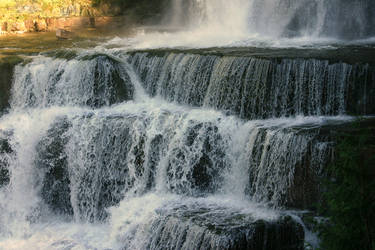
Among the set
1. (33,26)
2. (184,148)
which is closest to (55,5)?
(33,26)

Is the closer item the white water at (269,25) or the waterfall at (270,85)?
the waterfall at (270,85)

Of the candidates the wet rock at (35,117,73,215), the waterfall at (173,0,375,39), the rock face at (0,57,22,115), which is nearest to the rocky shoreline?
the waterfall at (173,0,375,39)

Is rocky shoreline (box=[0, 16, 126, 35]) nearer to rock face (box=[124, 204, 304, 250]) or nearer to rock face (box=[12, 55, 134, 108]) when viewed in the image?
rock face (box=[12, 55, 134, 108])

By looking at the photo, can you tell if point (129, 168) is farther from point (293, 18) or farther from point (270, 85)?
point (293, 18)

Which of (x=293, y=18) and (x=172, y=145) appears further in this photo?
(x=293, y=18)

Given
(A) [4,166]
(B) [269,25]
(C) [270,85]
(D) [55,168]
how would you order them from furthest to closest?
(B) [269,25] → (A) [4,166] → (D) [55,168] → (C) [270,85]

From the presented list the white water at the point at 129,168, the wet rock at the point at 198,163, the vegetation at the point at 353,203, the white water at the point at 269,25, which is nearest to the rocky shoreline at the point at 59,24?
the white water at the point at 269,25

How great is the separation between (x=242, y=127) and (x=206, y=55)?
2.45 meters

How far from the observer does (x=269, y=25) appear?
14859mm

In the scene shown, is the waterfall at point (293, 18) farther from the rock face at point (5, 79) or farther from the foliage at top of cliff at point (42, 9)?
the rock face at point (5, 79)

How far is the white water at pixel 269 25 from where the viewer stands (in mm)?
13000

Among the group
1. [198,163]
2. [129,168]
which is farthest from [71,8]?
[198,163]

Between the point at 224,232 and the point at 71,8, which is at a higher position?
the point at 71,8

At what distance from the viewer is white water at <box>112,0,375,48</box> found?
1300 cm
